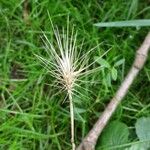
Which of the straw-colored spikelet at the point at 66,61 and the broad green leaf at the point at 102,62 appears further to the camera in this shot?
the broad green leaf at the point at 102,62

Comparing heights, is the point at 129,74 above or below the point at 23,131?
above

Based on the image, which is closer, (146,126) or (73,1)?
(146,126)

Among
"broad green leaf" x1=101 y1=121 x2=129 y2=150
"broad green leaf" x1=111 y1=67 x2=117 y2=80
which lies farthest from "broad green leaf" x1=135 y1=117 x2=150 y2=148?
"broad green leaf" x1=111 y1=67 x2=117 y2=80

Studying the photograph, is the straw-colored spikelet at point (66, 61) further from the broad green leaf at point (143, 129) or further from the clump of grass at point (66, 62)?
the broad green leaf at point (143, 129)

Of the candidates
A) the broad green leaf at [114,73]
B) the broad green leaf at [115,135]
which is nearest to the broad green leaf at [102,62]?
the broad green leaf at [114,73]

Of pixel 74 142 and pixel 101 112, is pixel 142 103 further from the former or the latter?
pixel 74 142

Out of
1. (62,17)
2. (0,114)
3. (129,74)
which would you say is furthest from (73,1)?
(0,114)
